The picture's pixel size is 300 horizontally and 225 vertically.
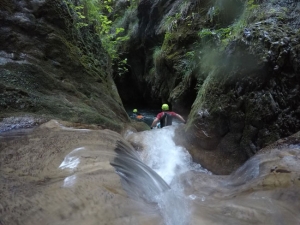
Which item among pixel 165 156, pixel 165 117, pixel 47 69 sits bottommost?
pixel 165 117

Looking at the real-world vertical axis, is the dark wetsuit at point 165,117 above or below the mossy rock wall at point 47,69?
below

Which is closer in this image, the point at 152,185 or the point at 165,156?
the point at 152,185

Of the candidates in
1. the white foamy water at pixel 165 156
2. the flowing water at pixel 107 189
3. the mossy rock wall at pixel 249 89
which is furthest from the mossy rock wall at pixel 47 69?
the mossy rock wall at pixel 249 89

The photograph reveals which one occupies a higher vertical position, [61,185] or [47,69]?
[47,69]

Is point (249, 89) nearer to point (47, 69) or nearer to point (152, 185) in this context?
point (152, 185)

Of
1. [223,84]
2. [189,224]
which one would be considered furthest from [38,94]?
[223,84]

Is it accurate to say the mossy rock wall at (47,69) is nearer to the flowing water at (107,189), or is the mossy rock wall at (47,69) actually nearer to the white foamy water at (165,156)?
the flowing water at (107,189)

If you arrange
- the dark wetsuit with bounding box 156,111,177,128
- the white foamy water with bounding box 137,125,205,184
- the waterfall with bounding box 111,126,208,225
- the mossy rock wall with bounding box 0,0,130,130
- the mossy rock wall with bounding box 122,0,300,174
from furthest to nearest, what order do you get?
the dark wetsuit with bounding box 156,111,177,128, the white foamy water with bounding box 137,125,205,184, the mossy rock wall with bounding box 122,0,300,174, the mossy rock wall with bounding box 0,0,130,130, the waterfall with bounding box 111,126,208,225

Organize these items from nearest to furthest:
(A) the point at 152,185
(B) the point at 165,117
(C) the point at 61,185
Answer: (C) the point at 61,185 < (A) the point at 152,185 < (B) the point at 165,117

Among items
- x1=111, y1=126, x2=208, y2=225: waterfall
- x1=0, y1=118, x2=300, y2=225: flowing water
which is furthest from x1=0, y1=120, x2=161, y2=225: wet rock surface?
x1=111, y1=126, x2=208, y2=225: waterfall

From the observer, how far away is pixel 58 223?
1493 millimetres

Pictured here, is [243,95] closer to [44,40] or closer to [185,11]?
[44,40]

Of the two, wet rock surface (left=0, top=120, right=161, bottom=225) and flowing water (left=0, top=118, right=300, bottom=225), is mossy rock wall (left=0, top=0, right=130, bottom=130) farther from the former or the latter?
wet rock surface (left=0, top=120, right=161, bottom=225)

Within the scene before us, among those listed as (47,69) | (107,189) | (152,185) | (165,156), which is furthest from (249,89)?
(47,69)
